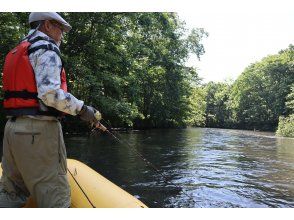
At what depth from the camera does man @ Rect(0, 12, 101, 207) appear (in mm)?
2545

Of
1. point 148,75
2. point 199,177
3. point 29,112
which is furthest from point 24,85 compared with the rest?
point 148,75

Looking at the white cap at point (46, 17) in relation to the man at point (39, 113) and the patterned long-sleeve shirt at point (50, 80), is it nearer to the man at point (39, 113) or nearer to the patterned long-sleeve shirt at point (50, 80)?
the man at point (39, 113)

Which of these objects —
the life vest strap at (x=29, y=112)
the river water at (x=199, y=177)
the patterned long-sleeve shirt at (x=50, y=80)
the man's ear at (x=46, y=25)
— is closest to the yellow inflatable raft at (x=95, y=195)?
the life vest strap at (x=29, y=112)

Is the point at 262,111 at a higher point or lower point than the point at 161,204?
higher

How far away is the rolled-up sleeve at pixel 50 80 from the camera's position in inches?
98.6

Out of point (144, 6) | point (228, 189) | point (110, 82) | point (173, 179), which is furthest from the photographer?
point (110, 82)

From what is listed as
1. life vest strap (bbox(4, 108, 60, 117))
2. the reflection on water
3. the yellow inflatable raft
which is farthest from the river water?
life vest strap (bbox(4, 108, 60, 117))

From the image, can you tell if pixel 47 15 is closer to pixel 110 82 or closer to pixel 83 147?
pixel 83 147

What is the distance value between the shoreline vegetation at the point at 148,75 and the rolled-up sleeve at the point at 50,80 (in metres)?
10.8

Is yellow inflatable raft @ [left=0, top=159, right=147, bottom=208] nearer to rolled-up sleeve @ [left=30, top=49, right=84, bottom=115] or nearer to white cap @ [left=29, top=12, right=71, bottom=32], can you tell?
rolled-up sleeve @ [left=30, top=49, right=84, bottom=115]

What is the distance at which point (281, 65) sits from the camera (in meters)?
52.1

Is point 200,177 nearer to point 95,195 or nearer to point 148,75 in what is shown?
point 95,195
